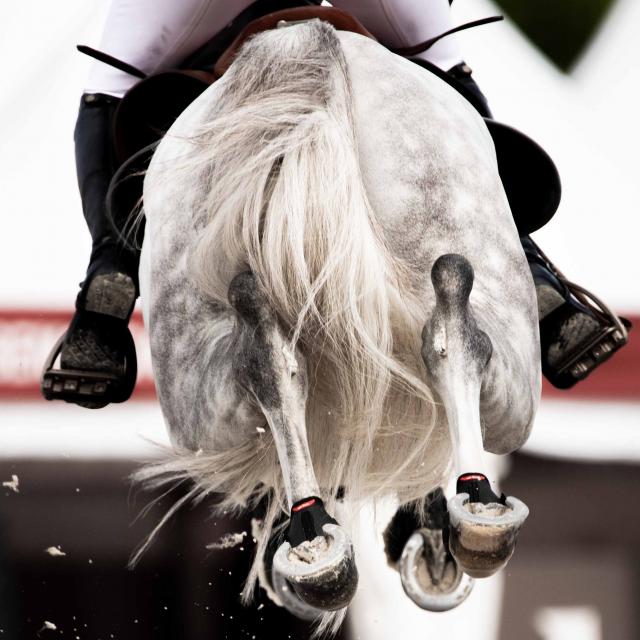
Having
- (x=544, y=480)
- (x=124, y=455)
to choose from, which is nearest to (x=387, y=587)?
(x=544, y=480)

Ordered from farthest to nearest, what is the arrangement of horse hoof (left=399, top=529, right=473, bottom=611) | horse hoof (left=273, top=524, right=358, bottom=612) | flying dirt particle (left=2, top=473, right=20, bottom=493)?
flying dirt particle (left=2, top=473, right=20, bottom=493), horse hoof (left=399, top=529, right=473, bottom=611), horse hoof (left=273, top=524, right=358, bottom=612)

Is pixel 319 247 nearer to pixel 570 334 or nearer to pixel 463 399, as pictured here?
pixel 463 399

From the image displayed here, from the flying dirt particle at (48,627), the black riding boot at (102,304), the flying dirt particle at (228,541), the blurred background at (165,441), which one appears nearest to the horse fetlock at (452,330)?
the black riding boot at (102,304)

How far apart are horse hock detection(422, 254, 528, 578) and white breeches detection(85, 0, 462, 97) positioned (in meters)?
0.58

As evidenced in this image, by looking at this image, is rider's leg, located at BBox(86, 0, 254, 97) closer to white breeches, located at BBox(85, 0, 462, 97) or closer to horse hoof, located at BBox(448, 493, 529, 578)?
white breeches, located at BBox(85, 0, 462, 97)

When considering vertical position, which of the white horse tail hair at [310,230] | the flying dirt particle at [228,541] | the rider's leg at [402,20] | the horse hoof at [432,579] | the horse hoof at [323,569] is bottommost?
the flying dirt particle at [228,541]

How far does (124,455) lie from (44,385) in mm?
1219

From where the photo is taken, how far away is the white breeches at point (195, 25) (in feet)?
5.51

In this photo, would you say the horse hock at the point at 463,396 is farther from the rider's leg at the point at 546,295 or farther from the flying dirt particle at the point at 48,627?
the flying dirt particle at the point at 48,627

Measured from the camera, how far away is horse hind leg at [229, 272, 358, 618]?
1146mm

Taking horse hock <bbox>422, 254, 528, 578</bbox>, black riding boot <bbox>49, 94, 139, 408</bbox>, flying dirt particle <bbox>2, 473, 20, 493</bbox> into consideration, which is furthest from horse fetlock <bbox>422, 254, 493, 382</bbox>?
flying dirt particle <bbox>2, 473, 20, 493</bbox>

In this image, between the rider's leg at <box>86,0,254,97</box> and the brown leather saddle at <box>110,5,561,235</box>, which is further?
the rider's leg at <box>86,0,254,97</box>

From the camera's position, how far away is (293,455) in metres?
1.22

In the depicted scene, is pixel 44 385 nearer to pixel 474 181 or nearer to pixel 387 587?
pixel 474 181
